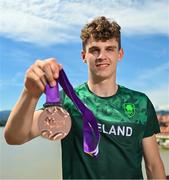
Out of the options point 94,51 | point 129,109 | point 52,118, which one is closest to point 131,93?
point 129,109

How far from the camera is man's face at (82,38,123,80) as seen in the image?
2.87 ft

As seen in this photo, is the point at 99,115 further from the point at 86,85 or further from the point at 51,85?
the point at 51,85

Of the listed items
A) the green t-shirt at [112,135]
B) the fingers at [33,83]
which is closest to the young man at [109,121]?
the green t-shirt at [112,135]

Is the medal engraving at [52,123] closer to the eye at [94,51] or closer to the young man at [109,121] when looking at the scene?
the young man at [109,121]

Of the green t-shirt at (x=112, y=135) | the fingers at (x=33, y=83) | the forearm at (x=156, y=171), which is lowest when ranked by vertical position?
the forearm at (x=156, y=171)

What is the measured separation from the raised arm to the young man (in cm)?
3

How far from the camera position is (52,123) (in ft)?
2.19

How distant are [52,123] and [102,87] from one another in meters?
0.27

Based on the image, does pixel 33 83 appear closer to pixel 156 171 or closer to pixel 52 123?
pixel 52 123

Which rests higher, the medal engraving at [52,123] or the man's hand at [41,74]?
the man's hand at [41,74]

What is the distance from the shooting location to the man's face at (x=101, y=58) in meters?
0.87

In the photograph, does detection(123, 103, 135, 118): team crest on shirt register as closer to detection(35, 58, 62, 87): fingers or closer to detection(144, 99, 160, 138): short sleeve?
detection(144, 99, 160, 138): short sleeve

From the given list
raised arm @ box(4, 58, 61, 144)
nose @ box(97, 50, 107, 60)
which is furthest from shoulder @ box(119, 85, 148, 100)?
raised arm @ box(4, 58, 61, 144)

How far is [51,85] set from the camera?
0.65 metres
